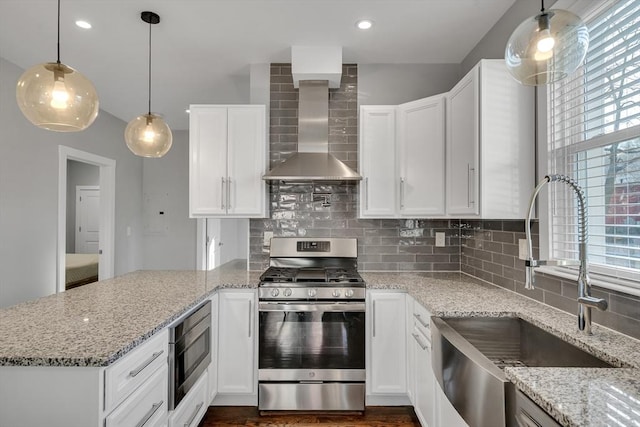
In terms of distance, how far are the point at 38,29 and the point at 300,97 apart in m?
1.98

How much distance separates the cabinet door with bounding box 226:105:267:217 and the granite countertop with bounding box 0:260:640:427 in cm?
60

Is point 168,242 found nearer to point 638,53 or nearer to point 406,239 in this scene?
point 406,239

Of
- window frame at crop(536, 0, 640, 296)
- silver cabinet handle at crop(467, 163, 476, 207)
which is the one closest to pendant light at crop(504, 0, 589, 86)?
window frame at crop(536, 0, 640, 296)

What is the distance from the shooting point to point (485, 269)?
8.20 feet

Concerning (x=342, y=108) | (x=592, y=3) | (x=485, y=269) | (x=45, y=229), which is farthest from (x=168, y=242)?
(x=592, y=3)

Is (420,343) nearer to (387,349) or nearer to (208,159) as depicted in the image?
(387,349)

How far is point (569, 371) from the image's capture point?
1035 millimetres

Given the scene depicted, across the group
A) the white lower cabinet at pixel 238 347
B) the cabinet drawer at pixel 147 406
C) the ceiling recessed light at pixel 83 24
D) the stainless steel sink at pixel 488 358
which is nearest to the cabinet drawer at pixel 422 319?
the stainless steel sink at pixel 488 358

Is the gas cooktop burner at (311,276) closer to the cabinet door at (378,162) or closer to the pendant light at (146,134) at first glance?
the cabinet door at (378,162)

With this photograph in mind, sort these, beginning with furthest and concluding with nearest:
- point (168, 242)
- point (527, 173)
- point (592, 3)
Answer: point (168, 242), point (527, 173), point (592, 3)

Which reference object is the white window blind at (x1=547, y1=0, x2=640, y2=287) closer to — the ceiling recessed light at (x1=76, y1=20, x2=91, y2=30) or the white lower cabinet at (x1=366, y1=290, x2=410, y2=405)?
the white lower cabinet at (x1=366, y1=290, x2=410, y2=405)

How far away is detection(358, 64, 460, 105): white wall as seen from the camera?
2.99 metres

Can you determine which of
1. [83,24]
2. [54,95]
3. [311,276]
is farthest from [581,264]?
[83,24]

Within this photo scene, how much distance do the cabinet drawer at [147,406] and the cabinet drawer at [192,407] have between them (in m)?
0.15
